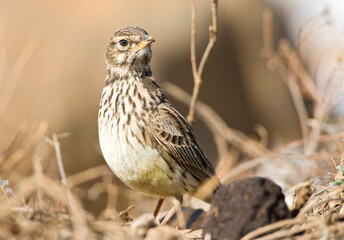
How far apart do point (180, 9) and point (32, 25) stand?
8.30ft

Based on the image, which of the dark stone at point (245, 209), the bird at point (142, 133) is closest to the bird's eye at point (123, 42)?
the bird at point (142, 133)

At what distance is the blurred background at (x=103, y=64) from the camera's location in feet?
31.4

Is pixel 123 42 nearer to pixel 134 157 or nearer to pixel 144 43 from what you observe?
pixel 144 43

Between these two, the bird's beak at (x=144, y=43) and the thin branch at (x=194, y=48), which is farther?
the thin branch at (x=194, y=48)

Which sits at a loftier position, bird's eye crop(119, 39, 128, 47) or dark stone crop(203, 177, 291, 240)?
bird's eye crop(119, 39, 128, 47)

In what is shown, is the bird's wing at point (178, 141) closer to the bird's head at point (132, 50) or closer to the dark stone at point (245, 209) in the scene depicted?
the bird's head at point (132, 50)

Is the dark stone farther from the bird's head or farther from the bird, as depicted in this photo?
the bird's head

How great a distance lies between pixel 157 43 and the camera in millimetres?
10211

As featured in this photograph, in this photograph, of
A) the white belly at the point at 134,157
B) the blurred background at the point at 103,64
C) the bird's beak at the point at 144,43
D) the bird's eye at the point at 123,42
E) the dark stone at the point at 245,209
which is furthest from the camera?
the blurred background at the point at 103,64

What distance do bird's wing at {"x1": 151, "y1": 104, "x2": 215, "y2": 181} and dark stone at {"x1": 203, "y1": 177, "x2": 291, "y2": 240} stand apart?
1410 millimetres

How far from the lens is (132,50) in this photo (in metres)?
5.11

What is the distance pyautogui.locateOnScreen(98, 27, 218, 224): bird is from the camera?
4613mm

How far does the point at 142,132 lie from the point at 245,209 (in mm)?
1512

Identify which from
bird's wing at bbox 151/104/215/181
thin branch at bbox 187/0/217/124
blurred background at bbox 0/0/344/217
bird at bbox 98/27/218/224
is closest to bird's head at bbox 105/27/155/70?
bird at bbox 98/27/218/224
